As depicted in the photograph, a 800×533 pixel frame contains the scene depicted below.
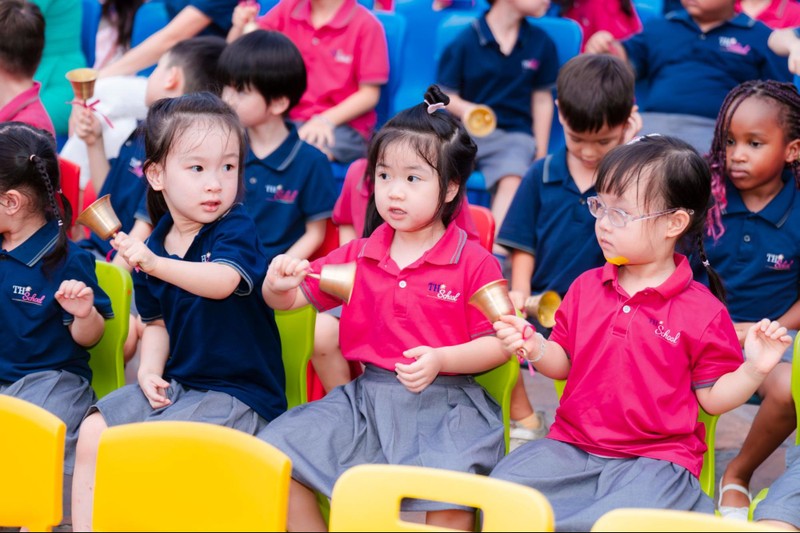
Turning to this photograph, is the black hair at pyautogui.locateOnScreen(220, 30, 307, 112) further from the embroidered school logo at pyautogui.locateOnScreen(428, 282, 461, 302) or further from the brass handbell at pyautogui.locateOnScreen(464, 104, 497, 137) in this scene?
the embroidered school logo at pyautogui.locateOnScreen(428, 282, 461, 302)

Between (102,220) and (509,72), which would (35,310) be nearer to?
(102,220)

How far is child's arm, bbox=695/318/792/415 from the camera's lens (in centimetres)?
244

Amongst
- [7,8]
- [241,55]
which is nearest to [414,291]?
[241,55]

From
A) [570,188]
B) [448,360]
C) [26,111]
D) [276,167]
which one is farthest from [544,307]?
[26,111]

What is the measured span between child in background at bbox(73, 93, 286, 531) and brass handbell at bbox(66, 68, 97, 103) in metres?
0.98

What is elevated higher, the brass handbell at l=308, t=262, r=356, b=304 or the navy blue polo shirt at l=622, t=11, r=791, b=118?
the brass handbell at l=308, t=262, r=356, b=304

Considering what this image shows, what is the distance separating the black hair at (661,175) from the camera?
2688 mm

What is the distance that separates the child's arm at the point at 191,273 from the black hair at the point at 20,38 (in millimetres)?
1860

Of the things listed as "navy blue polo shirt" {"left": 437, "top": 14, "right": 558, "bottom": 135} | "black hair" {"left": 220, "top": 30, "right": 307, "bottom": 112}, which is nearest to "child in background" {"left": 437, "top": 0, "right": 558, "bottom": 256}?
"navy blue polo shirt" {"left": 437, "top": 14, "right": 558, "bottom": 135}

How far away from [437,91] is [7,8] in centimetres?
233

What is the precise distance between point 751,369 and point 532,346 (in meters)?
0.53

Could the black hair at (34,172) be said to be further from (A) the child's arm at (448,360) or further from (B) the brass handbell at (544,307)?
(B) the brass handbell at (544,307)

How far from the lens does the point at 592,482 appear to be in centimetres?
257

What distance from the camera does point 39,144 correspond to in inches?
125
